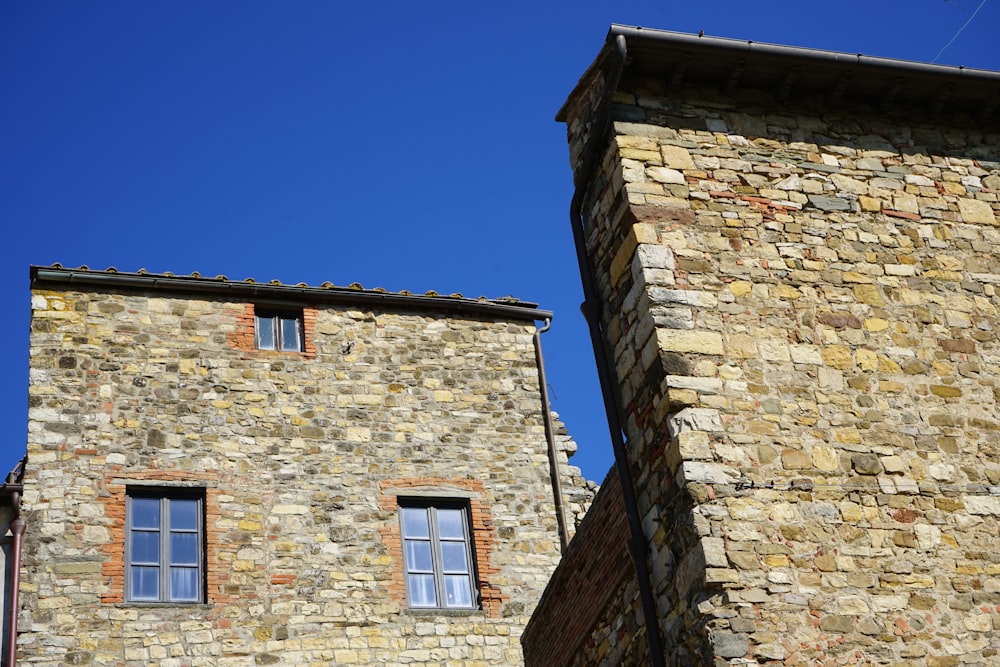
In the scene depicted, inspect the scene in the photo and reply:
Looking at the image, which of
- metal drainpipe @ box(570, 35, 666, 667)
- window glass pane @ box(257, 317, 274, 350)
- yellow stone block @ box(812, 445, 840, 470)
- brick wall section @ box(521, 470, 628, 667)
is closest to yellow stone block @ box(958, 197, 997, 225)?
yellow stone block @ box(812, 445, 840, 470)

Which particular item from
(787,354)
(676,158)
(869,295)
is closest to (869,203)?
(869,295)

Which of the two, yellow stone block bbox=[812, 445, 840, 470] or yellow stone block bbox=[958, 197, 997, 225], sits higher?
yellow stone block bbox=[958, 197, 997, 225]

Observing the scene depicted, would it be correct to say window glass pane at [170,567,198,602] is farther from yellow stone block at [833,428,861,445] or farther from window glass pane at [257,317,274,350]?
yellow stone block at [833,428,861,445]

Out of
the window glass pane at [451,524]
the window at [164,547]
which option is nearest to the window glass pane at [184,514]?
the window at [164,547]

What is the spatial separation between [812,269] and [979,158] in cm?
191

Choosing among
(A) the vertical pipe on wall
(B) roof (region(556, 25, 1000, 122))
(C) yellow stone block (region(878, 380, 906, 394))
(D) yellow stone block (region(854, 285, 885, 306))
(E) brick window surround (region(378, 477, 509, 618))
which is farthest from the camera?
(E) brick window surround (region(378, 477, 509, 618))

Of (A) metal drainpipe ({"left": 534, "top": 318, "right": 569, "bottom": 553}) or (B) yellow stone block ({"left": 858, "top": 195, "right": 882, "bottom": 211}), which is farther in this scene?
(A) metal drainpipe ({"left": 534, "top": 318, "right": 569, "bottom": 553})

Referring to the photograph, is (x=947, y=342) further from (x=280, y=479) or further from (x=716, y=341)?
(x=280, y=479)

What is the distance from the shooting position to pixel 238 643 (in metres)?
12.6

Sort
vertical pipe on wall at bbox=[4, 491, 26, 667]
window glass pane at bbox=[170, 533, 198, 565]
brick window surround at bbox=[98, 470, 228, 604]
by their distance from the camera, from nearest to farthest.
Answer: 1. vertical pipe on wall at bbox=[4, 491, 26, 667]
2. brick window surround at bbox=[98, 470, 228, 604]
3. window glass pane at bbox=[170, 533, 198, 565]

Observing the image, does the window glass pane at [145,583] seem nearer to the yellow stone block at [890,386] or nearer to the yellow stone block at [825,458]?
the yellow stone block at [825,458]

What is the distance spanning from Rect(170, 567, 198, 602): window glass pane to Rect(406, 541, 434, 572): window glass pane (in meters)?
2.27

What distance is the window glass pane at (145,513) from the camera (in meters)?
12.9

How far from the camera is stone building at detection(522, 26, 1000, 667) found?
6973 millimetres
